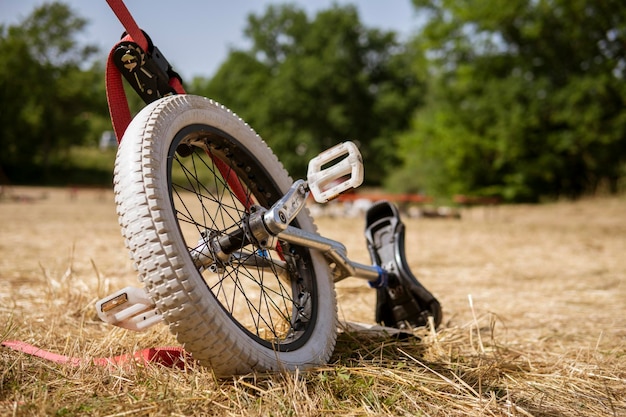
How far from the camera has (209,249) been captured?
2078mm

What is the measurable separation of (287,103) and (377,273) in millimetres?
33353

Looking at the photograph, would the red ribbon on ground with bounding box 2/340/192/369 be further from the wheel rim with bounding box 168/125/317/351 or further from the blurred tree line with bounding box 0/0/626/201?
the blurred tree line with bounding box 0/0/626/201

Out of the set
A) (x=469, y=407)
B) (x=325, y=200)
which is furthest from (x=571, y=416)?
(x=325, y=200)

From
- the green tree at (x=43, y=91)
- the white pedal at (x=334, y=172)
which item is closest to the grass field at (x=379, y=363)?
the white pedal at (x=334, y=172)

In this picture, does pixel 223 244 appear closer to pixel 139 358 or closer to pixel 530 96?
pixel 139 358

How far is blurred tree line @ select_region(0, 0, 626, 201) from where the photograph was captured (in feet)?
63.2

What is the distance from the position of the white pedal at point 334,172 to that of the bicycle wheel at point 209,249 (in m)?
0.26

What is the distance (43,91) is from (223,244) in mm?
33314

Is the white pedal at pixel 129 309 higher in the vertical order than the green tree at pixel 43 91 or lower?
lower

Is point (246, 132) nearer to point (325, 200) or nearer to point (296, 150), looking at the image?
point (325, 200)

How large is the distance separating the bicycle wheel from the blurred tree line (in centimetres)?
1841

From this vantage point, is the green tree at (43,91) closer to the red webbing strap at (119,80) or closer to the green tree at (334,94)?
the green tree at (334,94)

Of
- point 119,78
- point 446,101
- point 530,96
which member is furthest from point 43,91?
point 119,78

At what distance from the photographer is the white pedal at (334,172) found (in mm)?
2127
